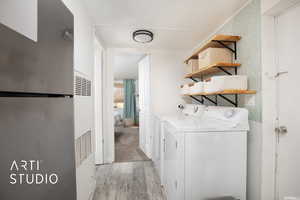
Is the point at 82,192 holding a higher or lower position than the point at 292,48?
lower

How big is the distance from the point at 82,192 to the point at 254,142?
5.88ft

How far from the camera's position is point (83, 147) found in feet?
4.92

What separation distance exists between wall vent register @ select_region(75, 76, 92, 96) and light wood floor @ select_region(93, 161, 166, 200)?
1.36 m

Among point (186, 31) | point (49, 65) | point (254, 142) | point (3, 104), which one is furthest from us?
point (186, 31)

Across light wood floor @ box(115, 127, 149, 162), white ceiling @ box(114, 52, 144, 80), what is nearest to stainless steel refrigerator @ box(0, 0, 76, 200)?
white ceiling @ box(114, 52, 144, 80)

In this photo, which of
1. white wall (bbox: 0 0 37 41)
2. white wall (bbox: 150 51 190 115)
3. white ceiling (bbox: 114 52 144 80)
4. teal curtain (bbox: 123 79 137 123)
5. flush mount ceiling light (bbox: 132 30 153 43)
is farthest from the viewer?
teal curtain (bbox: 123 79 137 123)

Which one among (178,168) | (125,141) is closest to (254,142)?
(178,168)

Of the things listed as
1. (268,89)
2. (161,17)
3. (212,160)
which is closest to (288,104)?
(268,89)

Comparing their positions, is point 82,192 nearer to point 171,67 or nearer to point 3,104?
point 3,104

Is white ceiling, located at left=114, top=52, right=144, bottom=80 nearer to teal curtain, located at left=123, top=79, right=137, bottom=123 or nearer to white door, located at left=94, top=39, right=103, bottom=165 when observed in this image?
white door, located at left=94, top=39, right=103, bottom=165

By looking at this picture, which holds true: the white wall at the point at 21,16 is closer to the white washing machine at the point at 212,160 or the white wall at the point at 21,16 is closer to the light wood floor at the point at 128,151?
the white washing machine at the point at 212,160

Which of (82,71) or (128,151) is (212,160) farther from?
(128,151)

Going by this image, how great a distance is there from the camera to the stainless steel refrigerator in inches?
10.0

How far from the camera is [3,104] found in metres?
0.24
